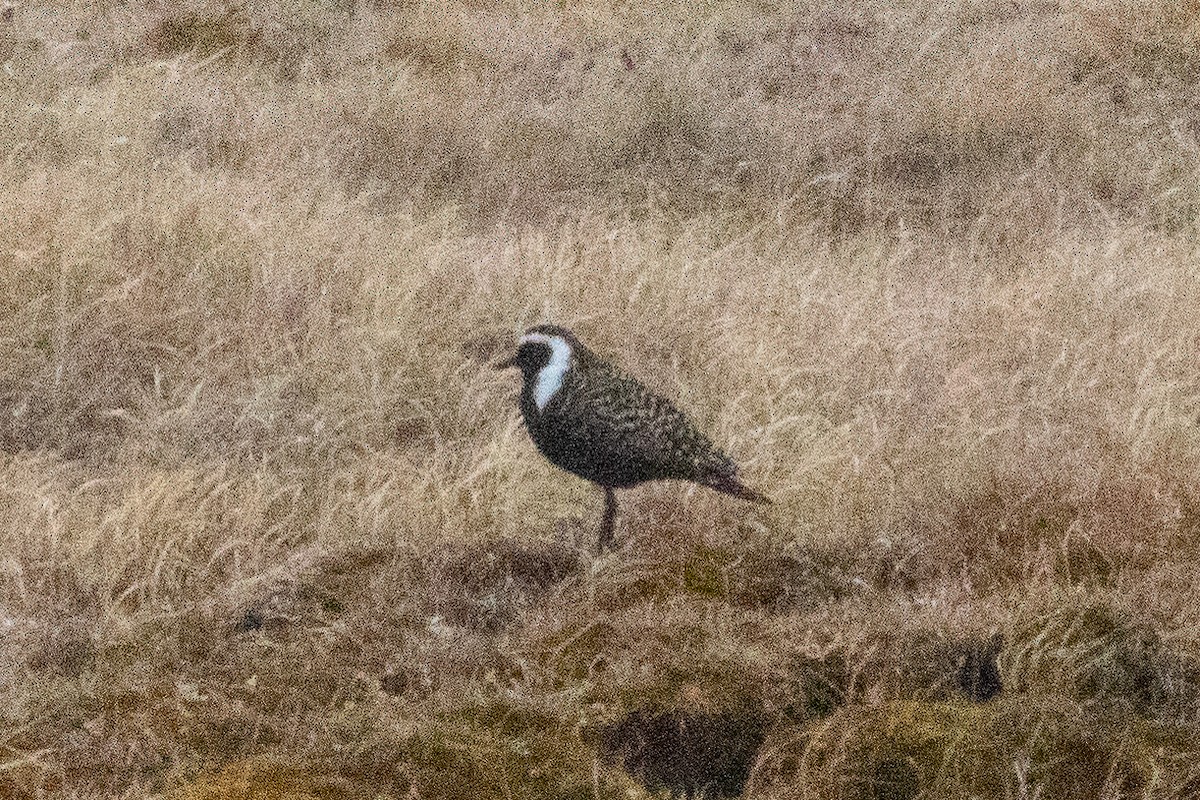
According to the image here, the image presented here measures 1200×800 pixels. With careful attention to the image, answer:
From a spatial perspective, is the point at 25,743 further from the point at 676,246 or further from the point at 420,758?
the point at 676,246

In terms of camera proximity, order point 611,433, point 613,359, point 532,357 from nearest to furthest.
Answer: point 611,433 < point 532,357 < point 613,359

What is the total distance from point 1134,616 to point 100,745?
2377 mm

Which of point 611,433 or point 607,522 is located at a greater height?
point 611,433

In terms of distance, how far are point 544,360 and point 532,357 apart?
57mm

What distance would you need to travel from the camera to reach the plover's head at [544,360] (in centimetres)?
387

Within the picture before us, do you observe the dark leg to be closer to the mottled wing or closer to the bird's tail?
the mottled wing

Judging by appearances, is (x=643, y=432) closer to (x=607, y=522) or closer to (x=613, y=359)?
(x=607, y=522)

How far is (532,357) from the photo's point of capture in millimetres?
4031

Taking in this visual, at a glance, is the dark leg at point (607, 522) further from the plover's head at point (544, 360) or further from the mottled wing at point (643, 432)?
the plover's head at point (544, 360)

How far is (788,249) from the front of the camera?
6.95m

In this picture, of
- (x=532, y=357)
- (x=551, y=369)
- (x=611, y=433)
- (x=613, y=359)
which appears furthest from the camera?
(x=613, y=359)

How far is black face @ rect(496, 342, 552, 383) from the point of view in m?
3.99

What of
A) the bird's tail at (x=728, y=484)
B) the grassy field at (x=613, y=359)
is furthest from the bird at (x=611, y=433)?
the grassy field at (x=613, y=359)

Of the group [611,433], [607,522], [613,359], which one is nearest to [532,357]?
[611,433]
